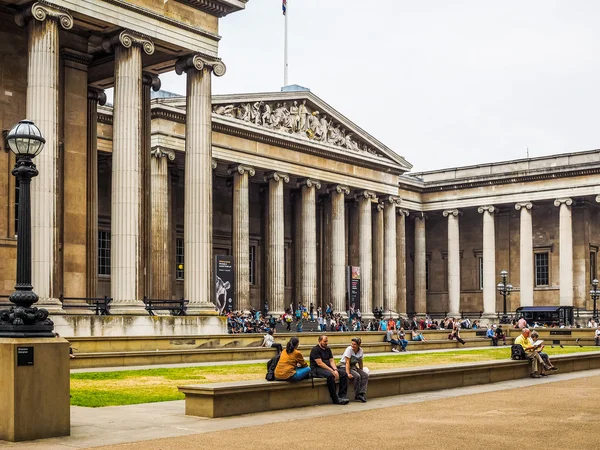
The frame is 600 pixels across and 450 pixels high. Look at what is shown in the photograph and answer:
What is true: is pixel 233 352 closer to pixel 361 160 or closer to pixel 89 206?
pixel 89 206

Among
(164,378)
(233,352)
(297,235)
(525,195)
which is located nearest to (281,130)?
(297,235)

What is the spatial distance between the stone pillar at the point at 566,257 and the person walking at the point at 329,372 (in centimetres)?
5900

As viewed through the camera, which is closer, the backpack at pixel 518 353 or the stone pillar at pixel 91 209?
the backpack at pixel 518 353

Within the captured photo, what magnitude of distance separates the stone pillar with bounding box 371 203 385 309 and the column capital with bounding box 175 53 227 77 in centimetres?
3771

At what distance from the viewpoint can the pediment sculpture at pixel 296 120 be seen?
60.9m

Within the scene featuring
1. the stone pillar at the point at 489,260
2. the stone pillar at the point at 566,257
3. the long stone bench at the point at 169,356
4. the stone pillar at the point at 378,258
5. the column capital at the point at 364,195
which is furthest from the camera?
the stone pillar at the point at 489,260

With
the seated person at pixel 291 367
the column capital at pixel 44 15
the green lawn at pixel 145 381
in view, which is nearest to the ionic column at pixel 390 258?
the green lawn at pixel 145 381

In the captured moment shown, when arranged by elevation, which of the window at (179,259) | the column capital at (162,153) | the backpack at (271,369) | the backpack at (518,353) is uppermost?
the column capital at (162,153)

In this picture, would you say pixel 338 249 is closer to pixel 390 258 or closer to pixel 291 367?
pixel 390 258

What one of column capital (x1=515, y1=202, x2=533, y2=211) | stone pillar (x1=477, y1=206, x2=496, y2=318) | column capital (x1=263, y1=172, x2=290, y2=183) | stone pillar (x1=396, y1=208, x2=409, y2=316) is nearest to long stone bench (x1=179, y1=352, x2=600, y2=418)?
column capital (x1=263, y1=172, x2=290, y2=183)

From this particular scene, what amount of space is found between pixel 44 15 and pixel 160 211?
2286 cm

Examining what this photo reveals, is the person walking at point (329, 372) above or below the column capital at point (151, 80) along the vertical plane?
below

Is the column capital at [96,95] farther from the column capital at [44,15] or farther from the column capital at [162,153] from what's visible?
the column capital at [162,153]

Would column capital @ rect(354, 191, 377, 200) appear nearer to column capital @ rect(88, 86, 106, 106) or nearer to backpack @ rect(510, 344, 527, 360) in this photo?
column capital @ rect(88, 86, 106, 106)
